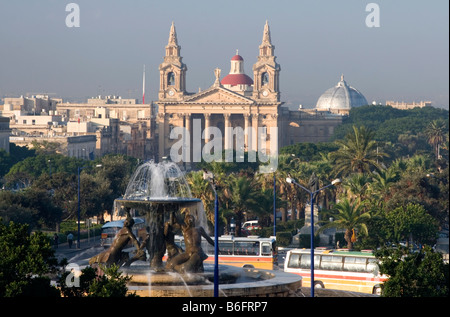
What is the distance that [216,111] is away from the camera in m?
168

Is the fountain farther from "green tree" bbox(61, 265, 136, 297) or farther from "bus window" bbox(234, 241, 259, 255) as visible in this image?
"bus window" bbox(234, 241, 259, 255)

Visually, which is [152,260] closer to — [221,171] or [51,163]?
[221,171]

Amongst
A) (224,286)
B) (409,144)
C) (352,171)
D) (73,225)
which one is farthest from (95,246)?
(409,144)

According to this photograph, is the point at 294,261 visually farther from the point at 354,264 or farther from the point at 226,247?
the point at 226,247

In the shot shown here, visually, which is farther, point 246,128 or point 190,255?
point 246,128

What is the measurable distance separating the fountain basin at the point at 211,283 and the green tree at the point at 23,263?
256 centimetres

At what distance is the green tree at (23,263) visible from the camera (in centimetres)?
2991

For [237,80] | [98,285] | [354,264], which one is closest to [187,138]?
[237,80]

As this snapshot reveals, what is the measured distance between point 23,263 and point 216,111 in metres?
138

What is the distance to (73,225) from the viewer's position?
239ft

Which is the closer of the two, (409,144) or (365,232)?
(365,232)

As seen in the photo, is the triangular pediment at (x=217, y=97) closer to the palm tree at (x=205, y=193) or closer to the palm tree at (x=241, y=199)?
the palm tree at (x=241, y=199)

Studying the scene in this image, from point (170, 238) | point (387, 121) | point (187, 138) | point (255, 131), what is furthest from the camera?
point (387, 121)
